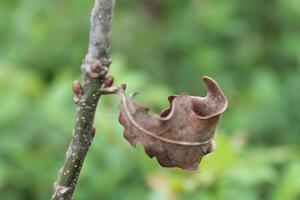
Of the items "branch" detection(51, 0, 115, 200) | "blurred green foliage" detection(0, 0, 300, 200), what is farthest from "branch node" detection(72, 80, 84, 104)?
"blurred green foliage" detection(0, 0, 300, 200)

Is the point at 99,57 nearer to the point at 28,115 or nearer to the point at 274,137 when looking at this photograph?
the point at 28,115

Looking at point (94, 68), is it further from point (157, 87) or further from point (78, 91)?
point (157, 87)

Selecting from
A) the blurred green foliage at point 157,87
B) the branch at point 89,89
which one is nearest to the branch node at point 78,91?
the branch at point 89,89

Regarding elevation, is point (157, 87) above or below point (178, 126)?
above

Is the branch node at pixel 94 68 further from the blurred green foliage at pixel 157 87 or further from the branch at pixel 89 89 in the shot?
the blurred green foliage at pixel 157 87

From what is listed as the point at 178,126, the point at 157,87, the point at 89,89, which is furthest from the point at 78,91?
the point at 157,87
